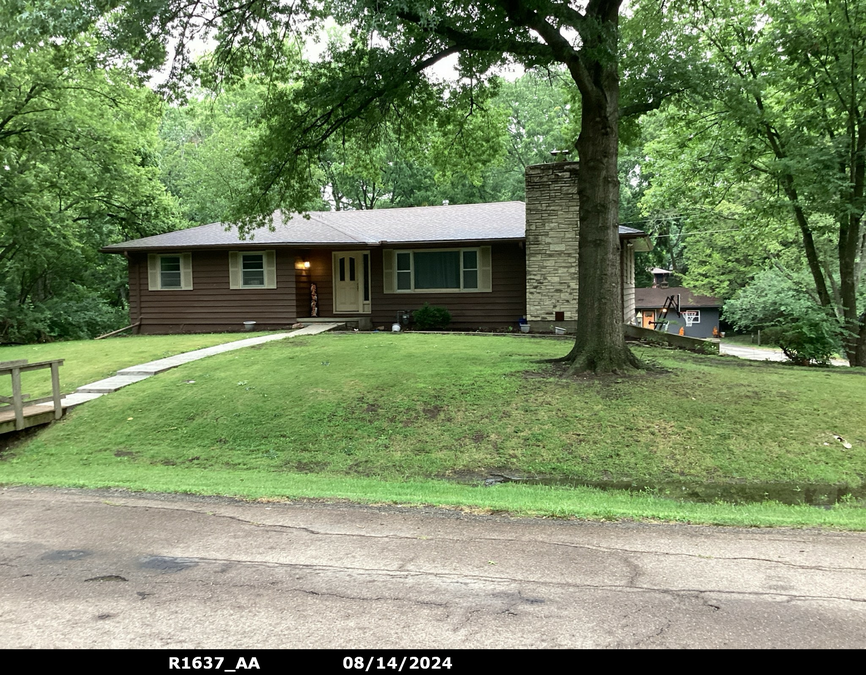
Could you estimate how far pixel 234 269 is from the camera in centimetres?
2033

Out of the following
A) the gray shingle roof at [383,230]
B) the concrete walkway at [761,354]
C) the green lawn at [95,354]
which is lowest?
the concrete walkway at [761,354]

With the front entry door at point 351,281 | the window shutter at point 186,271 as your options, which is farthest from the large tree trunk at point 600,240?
the window shutter at point 186,271

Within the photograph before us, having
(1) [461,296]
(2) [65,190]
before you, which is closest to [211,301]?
(2) [65,190]

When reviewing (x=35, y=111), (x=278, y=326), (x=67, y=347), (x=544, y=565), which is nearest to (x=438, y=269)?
(x=278, y=326)

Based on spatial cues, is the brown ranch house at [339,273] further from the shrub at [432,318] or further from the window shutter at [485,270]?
the shrub at [432,318]

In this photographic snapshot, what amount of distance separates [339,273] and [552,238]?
309 inches

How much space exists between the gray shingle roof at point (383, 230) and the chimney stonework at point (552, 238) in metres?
0.99

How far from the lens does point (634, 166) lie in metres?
45.5

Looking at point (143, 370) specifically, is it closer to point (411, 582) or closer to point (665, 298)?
point (411, 582)

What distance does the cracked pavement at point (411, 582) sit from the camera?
293 cm

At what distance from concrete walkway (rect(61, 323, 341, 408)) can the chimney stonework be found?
739cm

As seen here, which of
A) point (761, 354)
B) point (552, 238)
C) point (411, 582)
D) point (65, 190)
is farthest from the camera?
point (761, 354)

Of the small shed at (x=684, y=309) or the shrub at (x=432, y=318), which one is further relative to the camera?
the small shed at (x=684, y=309)

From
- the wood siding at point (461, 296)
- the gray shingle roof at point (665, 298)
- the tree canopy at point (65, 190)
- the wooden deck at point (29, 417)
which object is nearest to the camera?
the wooden deck at point (29, 417)
